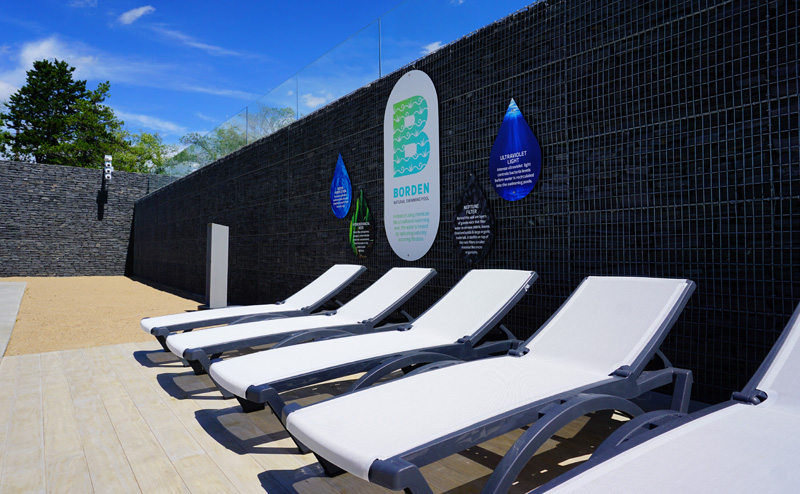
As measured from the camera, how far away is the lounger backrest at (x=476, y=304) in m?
3.29

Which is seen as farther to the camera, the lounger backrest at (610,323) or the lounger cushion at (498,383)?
the lounger backrest at (610,323)

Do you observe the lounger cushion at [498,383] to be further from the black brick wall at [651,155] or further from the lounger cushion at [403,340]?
the lounger cushion at [403,340]

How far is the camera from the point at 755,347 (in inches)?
101

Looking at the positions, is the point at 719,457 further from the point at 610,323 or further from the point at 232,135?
the point at 232,135

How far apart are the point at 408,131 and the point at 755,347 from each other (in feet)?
12.3

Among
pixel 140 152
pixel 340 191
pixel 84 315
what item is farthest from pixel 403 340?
pixel 140 152

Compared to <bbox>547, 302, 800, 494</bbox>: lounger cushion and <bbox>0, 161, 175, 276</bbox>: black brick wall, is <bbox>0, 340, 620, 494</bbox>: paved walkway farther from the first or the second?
<bbox>0, 161, 175, 276</bbox>: black brick wall

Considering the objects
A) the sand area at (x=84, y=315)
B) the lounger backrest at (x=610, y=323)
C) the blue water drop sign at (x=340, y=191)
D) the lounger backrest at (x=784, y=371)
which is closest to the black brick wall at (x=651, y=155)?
the lounger backrest at (x=610, y=323)

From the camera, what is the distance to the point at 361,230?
584 cm

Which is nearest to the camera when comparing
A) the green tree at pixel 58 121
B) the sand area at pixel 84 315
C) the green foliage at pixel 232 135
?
the sand area at pixel 84 315

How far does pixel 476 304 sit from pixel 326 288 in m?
2.27

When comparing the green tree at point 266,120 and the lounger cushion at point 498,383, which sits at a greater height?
the green tree at point 266,120

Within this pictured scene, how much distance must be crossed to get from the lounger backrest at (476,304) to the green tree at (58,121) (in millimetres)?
34615

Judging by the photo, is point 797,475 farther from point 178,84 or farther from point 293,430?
point 178,84
